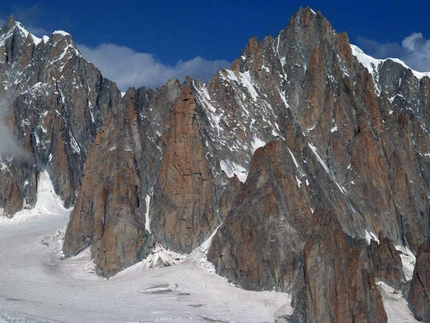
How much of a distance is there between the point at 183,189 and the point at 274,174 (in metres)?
11.8

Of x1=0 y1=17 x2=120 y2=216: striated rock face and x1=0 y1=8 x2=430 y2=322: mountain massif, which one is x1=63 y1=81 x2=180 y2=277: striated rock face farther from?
x1=0 y1=17 x2=120 y2=216: striated rock face

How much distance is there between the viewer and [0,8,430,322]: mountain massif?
249 feet

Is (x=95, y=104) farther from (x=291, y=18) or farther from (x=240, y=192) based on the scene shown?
(x=240, y=192)

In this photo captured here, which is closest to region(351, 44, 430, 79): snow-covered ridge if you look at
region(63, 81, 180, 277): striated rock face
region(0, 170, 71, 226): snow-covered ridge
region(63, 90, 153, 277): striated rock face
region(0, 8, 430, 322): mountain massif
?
region(0, 8, 430, 322): mountain massif

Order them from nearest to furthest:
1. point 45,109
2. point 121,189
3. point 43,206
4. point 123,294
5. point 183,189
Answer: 1. point 123,294
2. point 183,189
3. point 121,189
4. point 43,206
5. point 45,109

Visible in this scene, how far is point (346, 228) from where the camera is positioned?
91.0 m

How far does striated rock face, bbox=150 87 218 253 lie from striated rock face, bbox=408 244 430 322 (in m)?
23.9

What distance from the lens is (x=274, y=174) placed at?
82.9 meters

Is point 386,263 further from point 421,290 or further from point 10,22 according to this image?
point 10,22

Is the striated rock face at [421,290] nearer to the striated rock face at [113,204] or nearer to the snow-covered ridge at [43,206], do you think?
the striated rock face at [113,204]

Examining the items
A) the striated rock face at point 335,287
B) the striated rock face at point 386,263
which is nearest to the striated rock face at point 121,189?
the striated rock face at point 335,287

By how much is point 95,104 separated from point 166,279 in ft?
279

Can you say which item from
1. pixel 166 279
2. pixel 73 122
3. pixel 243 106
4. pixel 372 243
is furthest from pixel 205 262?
pixel 73 122

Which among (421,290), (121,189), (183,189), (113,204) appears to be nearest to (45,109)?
(121,189)
